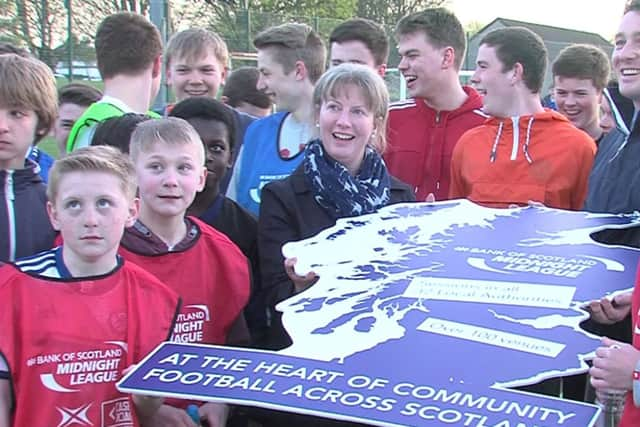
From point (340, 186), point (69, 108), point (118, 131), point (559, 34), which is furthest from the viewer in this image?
point (559, 34)

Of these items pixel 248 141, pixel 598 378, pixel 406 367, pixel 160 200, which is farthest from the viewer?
pixel 248 141

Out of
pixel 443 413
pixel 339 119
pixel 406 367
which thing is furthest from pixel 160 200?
pixel 443 413

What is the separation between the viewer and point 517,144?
3.82 metres

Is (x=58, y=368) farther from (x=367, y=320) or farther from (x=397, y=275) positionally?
(x=397, y=275)

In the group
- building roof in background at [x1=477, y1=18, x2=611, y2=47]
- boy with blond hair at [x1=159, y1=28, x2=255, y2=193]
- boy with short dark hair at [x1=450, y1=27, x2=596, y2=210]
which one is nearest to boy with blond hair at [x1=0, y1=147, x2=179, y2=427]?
boy with short dark hair at [x1=450, y1=27, x2=596, y2=210]

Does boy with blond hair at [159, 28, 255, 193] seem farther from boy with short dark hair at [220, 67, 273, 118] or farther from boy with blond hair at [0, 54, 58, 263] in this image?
boy with blond hair at [0, 54, 58, 263]

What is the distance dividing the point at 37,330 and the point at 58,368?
0.42ft

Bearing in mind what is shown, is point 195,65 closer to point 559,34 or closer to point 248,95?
point 248,95

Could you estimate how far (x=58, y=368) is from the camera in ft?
7.39

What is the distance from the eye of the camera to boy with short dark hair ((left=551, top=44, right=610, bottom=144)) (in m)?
5.55

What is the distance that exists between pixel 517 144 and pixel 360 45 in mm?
1591

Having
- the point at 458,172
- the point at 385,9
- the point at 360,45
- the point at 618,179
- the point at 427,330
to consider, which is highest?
the point at 385,9

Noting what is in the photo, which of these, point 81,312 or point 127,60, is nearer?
point 81,312

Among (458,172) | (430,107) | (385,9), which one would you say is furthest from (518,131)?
(385,9)
